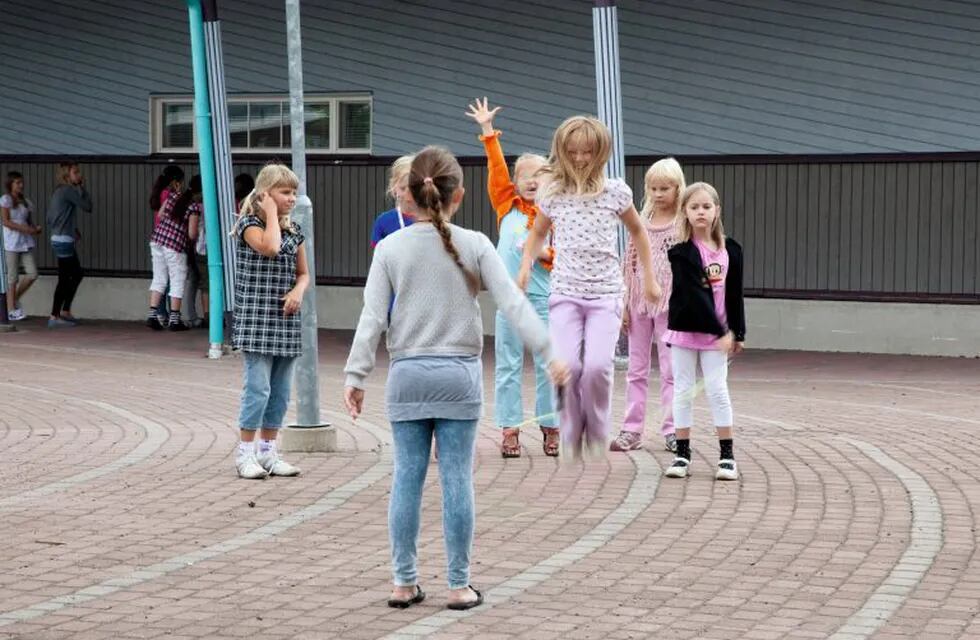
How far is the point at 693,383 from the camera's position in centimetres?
1010

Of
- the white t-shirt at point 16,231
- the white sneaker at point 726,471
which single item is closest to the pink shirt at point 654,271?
the white sneaker at point 726,471

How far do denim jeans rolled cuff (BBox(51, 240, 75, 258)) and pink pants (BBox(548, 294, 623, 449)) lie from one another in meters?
14.1

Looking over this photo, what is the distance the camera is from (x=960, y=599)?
699 centimetres

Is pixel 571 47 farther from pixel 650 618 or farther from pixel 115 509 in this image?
pixel 650 618

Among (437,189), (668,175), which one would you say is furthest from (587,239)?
(437,189)

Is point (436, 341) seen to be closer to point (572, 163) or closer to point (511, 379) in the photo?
point (572, 163)

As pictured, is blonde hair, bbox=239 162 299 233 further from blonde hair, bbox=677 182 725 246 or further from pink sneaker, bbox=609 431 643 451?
pink sneaker, bbox=609 431 643 451

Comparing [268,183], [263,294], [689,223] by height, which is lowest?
[263,294]

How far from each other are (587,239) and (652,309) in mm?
1628

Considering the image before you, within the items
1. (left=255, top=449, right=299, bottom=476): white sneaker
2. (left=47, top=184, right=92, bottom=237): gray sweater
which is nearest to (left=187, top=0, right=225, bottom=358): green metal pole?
(left=47, top=184, right=92, bottom=237): gray sweater

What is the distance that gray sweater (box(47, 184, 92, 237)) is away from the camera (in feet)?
73.3

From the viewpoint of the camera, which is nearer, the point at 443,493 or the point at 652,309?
the point at 443,493

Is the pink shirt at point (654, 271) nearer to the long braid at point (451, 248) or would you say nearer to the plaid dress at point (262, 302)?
the plaid dress at point (262, 302)

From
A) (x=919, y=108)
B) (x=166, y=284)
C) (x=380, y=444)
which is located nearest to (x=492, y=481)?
(x=380, y=444)
